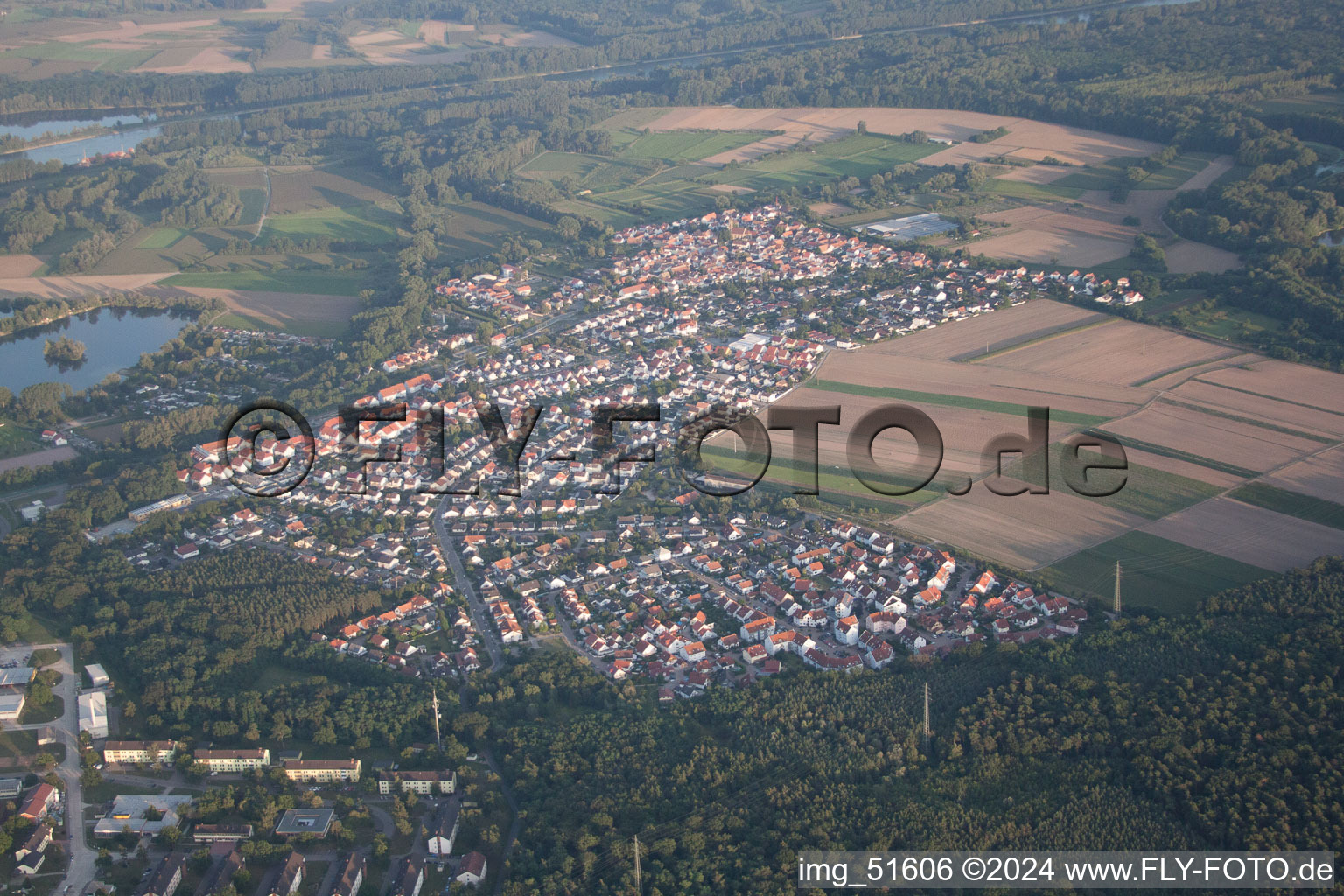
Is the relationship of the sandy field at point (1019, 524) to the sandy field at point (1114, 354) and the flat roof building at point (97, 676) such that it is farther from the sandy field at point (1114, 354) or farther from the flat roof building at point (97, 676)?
the flat roof building at point (97, 676)

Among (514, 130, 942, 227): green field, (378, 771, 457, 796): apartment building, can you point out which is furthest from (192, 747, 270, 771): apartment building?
(514, 130, 942, 227): green field

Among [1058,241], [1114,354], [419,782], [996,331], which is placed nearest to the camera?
[419,782]

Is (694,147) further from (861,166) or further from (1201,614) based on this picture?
(1201,614)

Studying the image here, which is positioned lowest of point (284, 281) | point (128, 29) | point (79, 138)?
point (284, 281)

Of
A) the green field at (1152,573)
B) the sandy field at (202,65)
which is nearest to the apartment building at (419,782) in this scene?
the green field at (1152,573)

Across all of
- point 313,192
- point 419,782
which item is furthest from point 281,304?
point 419,782

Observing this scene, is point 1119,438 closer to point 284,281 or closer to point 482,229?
point 482,229

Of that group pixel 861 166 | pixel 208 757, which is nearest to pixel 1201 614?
pixel 208 757
